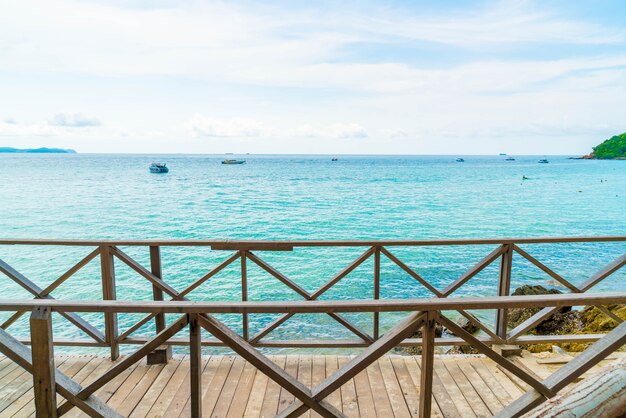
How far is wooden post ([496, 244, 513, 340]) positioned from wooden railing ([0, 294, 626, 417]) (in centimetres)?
211

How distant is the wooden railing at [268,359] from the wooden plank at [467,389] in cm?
157

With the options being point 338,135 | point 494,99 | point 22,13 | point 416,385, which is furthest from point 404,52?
point 338,135

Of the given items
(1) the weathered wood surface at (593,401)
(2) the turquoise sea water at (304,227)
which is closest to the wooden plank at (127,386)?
(1) the weathered wood surface at (593,401)

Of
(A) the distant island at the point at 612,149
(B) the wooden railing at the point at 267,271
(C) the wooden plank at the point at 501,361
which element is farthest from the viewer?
(A) the distant island at the point at 612,149

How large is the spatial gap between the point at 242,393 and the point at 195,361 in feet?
6.15

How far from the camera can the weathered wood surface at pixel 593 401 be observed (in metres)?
0.88

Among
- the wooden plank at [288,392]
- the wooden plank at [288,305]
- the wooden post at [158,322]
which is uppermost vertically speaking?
the wooden plank at [288,305]

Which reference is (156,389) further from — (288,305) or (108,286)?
(288,305)

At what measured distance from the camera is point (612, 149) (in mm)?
141125

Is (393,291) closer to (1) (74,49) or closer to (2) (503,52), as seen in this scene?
(1) (74,49)

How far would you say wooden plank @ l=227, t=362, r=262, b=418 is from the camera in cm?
349

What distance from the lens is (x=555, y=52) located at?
42.5 meters

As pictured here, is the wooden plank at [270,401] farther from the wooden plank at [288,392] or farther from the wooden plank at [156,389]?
the wooden plank at [156,389]

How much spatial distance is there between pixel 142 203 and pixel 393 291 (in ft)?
104
